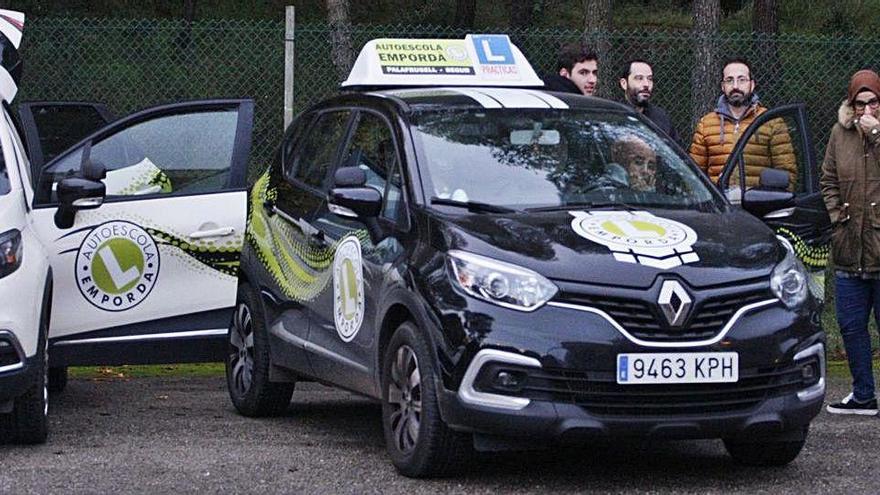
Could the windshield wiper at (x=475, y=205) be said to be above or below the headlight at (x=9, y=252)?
above

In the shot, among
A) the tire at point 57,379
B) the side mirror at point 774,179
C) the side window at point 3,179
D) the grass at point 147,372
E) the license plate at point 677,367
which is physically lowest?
the grass at point 147,372

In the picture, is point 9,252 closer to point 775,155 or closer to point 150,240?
point 150,240

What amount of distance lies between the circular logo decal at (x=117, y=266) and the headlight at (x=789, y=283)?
11.9ft

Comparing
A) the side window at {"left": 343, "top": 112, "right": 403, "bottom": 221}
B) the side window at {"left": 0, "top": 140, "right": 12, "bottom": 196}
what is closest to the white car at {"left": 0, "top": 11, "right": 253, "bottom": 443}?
the side window at {"left": 0, "top": 140, "right": 12, "bottom": 196}

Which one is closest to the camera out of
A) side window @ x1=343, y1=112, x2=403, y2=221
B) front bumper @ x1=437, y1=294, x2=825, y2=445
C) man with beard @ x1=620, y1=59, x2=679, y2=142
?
front bumper @ x1=437, y1=294, x2=825, y2=445

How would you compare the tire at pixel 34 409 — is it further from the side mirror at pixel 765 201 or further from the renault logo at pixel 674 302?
the side mirror at pixel 765 201

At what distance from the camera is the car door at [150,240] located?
370 inches

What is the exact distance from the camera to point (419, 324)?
23.7 feet

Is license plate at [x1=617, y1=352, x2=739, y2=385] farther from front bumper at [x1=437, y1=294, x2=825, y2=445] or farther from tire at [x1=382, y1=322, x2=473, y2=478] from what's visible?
tire at [x1=382, y1=322, x2=473, y2=478]

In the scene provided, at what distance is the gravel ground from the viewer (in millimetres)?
7320

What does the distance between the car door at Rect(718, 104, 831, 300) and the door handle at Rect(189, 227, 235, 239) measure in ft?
8.60

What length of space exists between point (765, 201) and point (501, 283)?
66.5 inches

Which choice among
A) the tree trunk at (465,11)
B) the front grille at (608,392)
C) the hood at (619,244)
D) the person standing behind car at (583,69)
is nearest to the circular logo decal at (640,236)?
the hood at (619,244)

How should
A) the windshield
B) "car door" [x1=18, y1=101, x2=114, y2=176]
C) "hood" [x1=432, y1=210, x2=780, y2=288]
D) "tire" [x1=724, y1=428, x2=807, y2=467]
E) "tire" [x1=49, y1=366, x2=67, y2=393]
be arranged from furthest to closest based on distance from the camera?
"tire" [x1=49, y1=366, x2=67, y2=393]
"car door" [x1=18, y1=101, x2=114, y2=176]
the windshield
"tire" [x1=724, y1=428, x2=807, y2=467]
"hood" [x1=432, y1=210, x2=780, y2=288]
